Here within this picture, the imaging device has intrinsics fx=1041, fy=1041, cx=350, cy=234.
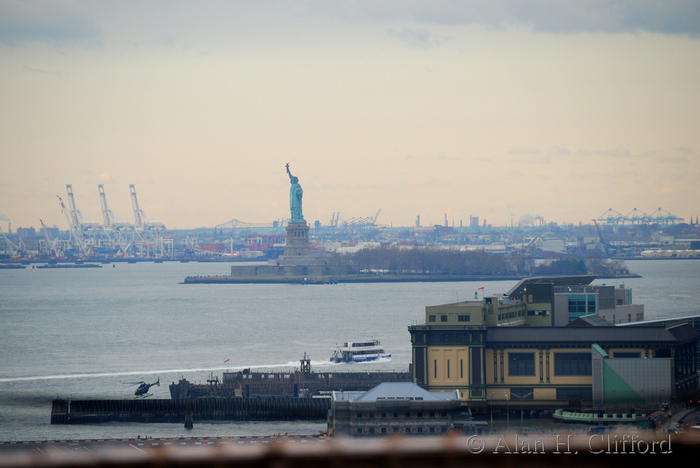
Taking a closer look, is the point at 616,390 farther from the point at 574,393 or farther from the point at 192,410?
the point at 192,410

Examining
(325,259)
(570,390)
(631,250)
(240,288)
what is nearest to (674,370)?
(570,390)

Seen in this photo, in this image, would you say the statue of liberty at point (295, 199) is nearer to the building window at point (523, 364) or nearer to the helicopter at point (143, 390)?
the helicopter at point (143, 390)

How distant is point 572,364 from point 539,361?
604 millimetres

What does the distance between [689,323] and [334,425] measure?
9286mm

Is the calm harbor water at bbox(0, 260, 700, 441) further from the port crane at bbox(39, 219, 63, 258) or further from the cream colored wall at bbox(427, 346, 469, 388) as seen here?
the port crane at bbox(39, 219, 63, 258)

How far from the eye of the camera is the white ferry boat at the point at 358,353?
31.0 m

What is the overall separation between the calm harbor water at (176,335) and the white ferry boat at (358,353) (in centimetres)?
41

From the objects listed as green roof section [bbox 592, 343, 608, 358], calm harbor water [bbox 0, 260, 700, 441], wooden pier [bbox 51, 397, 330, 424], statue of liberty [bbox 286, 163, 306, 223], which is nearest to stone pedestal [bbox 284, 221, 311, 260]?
statue of liberty [bbox 286, 163, 306, 223]

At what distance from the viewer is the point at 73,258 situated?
508 ft

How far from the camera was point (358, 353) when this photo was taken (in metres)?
31.2

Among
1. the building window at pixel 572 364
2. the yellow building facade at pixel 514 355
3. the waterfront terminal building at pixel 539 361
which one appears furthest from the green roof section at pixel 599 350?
the building window at pixel 572 364

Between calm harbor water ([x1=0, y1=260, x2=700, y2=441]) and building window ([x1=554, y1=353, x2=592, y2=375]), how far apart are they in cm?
450

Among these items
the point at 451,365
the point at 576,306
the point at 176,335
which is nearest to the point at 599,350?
the point at 451,365

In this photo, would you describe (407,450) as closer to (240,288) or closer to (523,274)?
(240,288)
